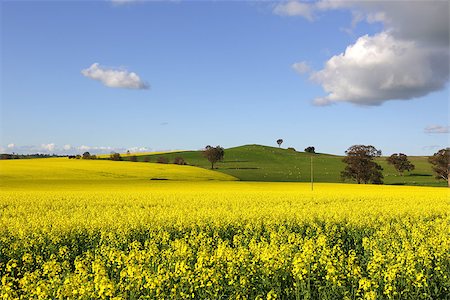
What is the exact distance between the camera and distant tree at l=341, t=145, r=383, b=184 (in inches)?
3238

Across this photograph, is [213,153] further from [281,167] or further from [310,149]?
[310,149]

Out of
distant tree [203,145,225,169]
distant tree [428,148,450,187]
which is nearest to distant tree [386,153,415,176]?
distant tree [428,148,450,187]

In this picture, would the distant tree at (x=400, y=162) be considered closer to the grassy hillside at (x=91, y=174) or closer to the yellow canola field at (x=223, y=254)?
the grassy hillside at (x=91, y=174)

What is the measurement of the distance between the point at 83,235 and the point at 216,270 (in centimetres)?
859

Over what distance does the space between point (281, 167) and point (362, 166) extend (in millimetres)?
29000

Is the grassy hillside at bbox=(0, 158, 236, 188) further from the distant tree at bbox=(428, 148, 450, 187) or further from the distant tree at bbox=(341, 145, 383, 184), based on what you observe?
the distant tree at bbox=(428, 148, 450, 187)

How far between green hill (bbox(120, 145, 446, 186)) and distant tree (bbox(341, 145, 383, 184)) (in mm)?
4599

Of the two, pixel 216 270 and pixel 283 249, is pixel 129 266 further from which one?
pixel 283 249

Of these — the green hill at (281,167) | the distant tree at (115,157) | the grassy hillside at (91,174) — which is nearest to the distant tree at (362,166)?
the green hill at (281,167)

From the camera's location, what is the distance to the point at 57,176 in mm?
56562

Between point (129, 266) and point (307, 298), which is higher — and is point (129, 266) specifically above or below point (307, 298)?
above

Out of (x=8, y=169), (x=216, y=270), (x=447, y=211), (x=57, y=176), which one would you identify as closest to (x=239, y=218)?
(x=216, y=270)

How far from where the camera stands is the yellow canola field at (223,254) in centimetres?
698

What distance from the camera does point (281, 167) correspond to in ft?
359
